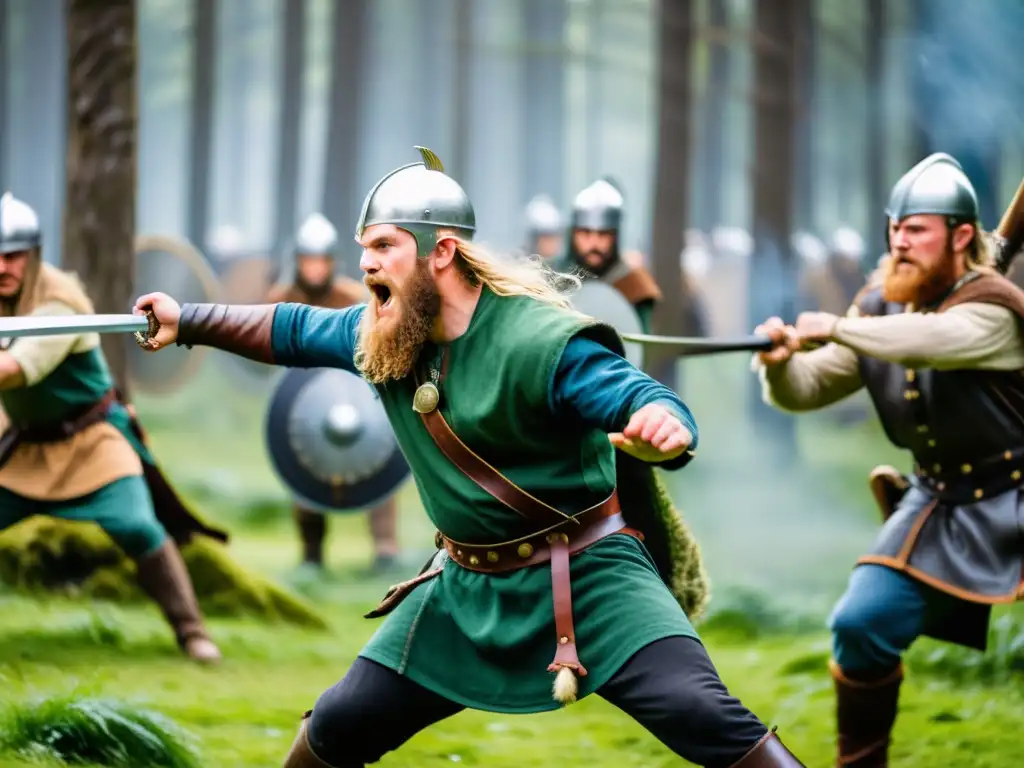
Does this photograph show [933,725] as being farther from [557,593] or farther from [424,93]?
[424,93]

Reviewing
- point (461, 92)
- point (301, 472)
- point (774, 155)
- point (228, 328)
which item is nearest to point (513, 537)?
point (228, 328)

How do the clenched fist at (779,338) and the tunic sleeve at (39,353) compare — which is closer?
the clenched fist at (779,338)

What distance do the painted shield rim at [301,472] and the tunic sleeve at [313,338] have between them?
4.11 metres

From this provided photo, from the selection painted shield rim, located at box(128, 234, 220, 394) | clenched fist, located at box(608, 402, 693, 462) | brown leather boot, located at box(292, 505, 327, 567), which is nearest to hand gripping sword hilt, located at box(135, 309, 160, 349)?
clenched fist, located at box(608, 402, 693, 462)

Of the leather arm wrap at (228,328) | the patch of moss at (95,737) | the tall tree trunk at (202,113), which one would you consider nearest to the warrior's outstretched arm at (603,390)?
the leather arm wrap at (228,328)

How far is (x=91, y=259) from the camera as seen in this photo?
8.04 meters

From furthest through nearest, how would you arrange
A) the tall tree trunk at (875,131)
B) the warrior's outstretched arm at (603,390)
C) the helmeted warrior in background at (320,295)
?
1. the tall tree trunk at (875,131)
2. the helmeted warrior in background at (320,295)
3. the warrior's outstretched arm at (603,390)

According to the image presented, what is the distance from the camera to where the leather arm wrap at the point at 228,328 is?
12.5 ft

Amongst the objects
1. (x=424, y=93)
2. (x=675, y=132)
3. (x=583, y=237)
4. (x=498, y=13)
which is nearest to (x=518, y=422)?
(x=583, y=237)

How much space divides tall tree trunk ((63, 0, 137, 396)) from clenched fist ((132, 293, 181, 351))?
4338mm

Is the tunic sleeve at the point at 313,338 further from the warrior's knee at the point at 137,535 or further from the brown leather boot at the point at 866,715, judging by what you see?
the warrior's knee at the point at 137,535

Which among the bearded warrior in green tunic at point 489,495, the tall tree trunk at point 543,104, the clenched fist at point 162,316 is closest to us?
the bearded warrior in green tunic at point 489,495

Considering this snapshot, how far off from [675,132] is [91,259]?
6.75 m

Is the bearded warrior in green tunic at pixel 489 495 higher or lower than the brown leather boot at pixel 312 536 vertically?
higher
